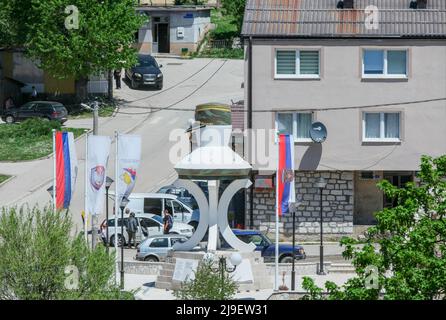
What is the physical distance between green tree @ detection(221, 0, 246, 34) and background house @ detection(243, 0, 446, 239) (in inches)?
1269

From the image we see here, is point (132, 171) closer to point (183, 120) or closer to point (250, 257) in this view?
point (250, 257)

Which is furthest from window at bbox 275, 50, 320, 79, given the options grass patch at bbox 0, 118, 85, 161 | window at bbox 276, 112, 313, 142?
grass patch at bbox 0, 118, 85, 161

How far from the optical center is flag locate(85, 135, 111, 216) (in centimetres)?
4547

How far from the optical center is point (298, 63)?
5431 centimetres

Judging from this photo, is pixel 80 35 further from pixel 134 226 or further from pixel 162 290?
pixel 162 290

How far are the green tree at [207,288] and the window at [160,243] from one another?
11.2 meters

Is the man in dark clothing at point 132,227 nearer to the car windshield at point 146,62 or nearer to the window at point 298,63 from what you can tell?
the window at point 298,63

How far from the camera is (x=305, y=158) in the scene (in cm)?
5431

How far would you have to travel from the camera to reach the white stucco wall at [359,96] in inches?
2137

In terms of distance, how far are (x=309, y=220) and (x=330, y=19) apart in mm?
7410

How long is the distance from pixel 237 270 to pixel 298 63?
44.2 ft

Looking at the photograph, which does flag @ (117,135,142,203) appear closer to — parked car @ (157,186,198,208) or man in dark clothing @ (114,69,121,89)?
parked car @ (157,186,198,208)
